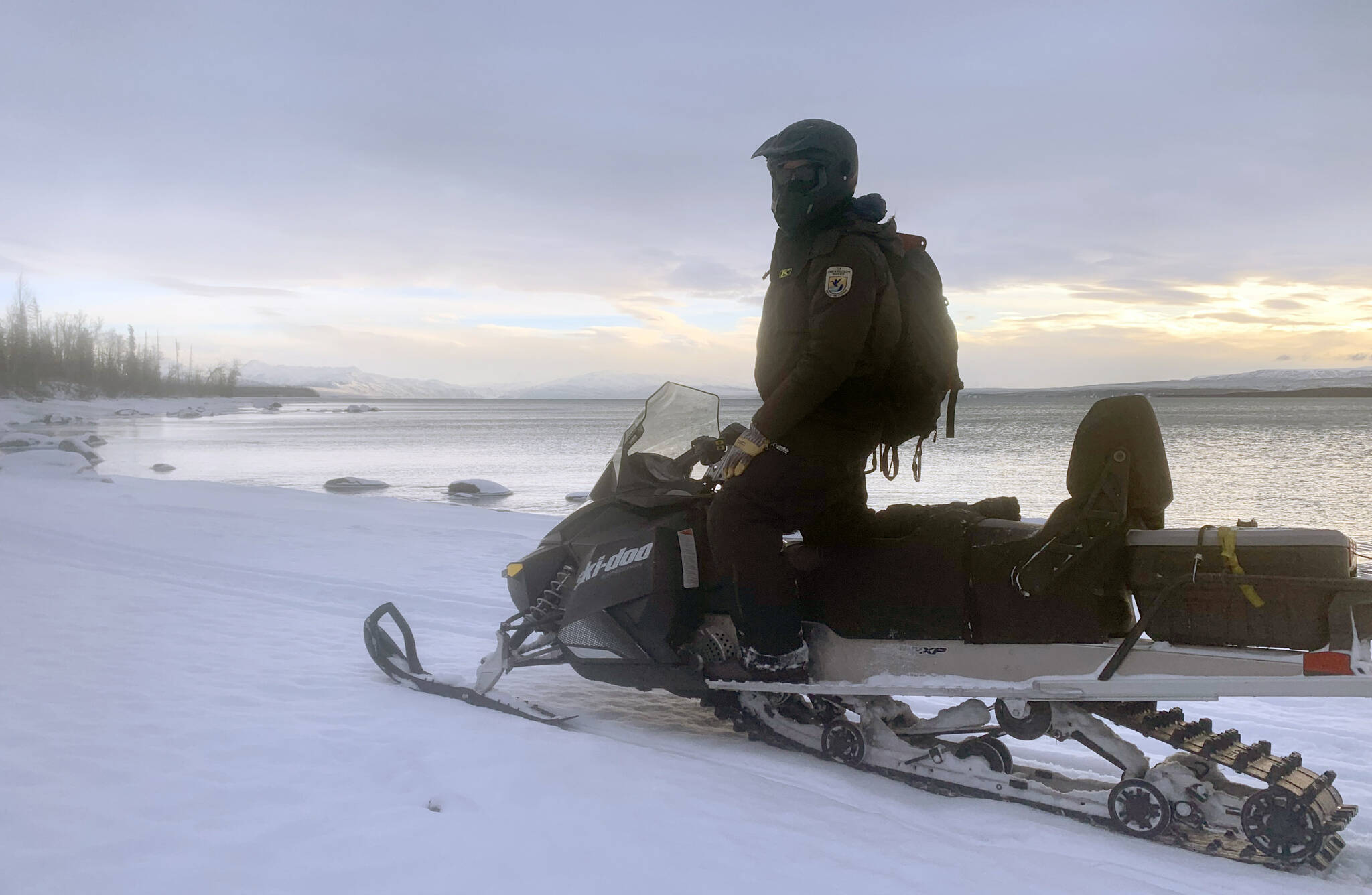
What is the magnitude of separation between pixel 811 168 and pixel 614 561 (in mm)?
1628

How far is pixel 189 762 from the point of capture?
9.35 feet

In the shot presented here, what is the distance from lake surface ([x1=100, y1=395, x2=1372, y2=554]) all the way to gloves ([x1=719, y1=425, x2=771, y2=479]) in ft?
35.4

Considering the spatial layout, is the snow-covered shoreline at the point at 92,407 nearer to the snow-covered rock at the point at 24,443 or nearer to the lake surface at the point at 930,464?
the lake surface at the point at 930,464

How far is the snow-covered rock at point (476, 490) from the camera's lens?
17781 millimetres

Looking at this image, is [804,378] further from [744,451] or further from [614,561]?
[614,561]

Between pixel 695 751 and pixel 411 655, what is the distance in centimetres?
150

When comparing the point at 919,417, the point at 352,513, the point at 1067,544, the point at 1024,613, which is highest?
the point at 919,417

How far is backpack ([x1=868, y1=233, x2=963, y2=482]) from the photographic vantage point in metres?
2.88

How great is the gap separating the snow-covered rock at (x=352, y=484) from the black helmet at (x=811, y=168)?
1709 centimetres

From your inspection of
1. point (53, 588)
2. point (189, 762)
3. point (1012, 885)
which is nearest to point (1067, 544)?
point (1012, 885)

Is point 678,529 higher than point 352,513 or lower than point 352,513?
higher

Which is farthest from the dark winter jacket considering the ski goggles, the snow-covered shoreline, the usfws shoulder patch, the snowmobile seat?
the snow-covered shoreline

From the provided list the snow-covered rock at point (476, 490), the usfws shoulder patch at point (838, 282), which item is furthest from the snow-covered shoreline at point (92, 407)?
the usfws shoulder patch at point (838, 282)

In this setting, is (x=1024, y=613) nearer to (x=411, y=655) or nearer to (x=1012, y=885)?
(x=1012, y=885)
